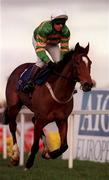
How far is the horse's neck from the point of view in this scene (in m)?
9.92

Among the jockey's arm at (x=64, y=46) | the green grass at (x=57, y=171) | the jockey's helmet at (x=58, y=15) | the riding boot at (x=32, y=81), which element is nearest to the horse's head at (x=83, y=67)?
the jockey's helmet at (x=58, y=15)

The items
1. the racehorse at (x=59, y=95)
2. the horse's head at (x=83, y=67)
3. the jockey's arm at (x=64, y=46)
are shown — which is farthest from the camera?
the jockey's arm at (x=64, y=46)

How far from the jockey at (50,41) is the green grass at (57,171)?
1.22 meters

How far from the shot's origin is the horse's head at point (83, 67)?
30.7 feet

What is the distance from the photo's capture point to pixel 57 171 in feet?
36.9

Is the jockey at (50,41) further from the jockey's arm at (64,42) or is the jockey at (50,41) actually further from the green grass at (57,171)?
the green grass at (57,171)

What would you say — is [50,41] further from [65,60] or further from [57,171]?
[57,171]

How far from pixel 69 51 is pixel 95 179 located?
175cm

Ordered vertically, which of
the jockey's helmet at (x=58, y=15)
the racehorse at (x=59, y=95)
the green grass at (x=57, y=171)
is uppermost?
the jockey's helmet at (x=58, y=15)

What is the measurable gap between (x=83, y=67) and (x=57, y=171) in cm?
237

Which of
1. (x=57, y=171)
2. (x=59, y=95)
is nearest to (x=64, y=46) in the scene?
(x=59, y=95)

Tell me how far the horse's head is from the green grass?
153 cm

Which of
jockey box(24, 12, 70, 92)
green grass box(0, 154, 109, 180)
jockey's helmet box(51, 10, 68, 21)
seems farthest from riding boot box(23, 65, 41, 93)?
green grass box(0, 154, 109, 180)

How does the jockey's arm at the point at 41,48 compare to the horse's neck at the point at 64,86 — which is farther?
the jockey's arm at the point at 41,48
